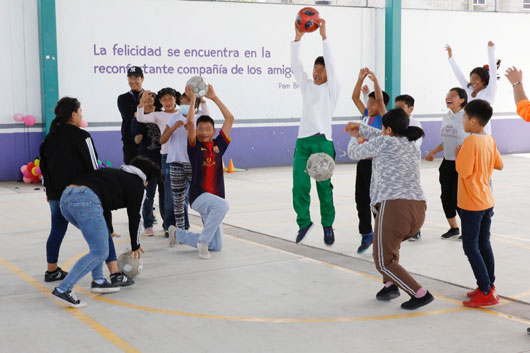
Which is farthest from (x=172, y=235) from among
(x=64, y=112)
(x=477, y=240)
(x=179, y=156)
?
(x=477, y=240)

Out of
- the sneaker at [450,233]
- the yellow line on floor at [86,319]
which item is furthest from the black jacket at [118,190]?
the sneaker at [450,233]

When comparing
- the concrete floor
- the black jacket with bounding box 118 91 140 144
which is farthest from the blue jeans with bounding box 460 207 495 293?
the black jacket with bounding box 118 91 140 144

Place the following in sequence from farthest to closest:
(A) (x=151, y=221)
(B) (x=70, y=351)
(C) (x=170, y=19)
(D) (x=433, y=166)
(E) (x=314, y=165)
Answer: (D) (x=433, y=166) < (C) (x=170, y=19) < (A) (x=151, y=221) < (E) (x=314, y=165) < (B) (x=70, y=351)

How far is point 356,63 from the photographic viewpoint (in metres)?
17.6

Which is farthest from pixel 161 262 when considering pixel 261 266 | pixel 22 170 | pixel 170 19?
pixel 170 19

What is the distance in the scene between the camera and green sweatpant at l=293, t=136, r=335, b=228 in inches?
290

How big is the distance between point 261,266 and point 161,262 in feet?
3.35

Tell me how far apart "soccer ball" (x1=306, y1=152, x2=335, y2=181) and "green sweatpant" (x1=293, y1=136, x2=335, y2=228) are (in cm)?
18

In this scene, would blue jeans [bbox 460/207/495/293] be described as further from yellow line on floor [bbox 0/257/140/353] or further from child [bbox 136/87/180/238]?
child [bbox 136/87/180/238]

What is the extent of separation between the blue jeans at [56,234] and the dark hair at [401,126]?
2.51 m

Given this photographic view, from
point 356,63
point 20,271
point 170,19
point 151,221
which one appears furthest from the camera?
point 356,63

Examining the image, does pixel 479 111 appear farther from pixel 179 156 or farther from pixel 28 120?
pixel 28 120

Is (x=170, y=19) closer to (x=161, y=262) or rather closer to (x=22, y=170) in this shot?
(x=22, y=170)

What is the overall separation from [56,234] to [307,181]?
8.79 feet
